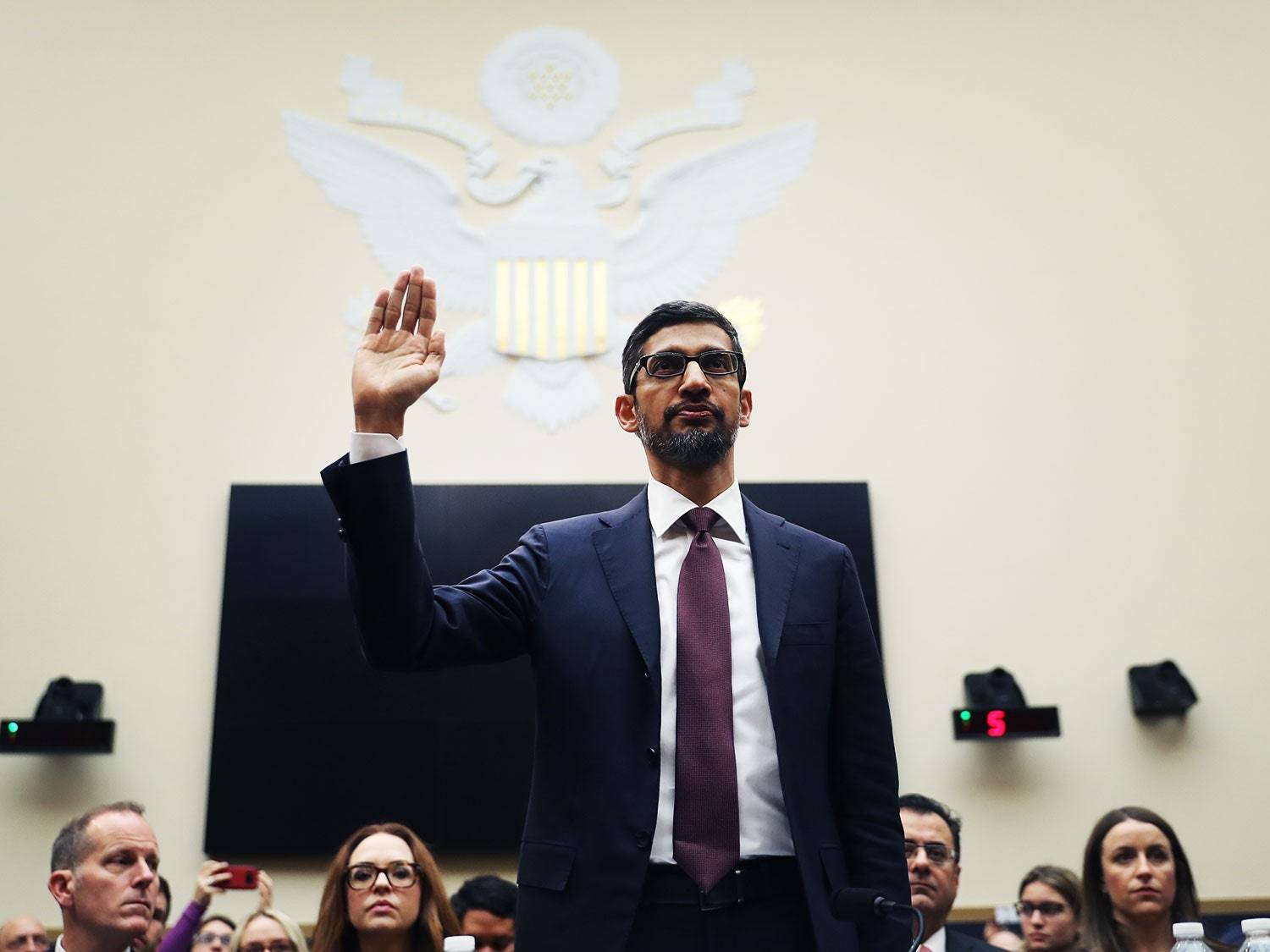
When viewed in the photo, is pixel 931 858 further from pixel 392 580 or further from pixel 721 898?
pixel 392 580

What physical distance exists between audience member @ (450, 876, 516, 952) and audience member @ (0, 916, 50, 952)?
1447mm

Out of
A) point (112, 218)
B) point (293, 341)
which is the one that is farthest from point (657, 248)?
point (112, 218)

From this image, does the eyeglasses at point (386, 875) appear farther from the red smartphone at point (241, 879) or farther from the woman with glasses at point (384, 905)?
the red smartphone at point (241, 879)

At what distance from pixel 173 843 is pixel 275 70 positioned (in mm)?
3575

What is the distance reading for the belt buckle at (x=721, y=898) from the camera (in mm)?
1430

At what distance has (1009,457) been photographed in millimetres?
5824

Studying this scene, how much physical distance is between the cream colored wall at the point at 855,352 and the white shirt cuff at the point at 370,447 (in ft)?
13.2

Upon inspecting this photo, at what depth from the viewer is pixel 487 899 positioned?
12.9ft

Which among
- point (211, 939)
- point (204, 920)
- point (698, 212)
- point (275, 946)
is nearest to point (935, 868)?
point (275, 946)

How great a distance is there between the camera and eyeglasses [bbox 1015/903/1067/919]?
391 centimetres

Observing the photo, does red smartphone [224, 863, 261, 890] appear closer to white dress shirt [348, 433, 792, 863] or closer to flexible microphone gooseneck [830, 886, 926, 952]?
white dress shirt [348, 433, 792, 863]

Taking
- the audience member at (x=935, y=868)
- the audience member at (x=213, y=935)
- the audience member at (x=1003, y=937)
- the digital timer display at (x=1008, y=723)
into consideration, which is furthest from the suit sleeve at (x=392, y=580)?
the digital timer display at (x=1008, y=723)

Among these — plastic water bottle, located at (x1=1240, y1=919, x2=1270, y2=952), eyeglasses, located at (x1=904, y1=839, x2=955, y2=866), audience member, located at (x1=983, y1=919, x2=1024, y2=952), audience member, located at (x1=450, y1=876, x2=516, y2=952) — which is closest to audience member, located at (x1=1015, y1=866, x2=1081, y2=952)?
audience member, located at (x1=983, y1=919, x2=1024, y2=952)

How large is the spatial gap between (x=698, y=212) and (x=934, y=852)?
11.6 feet
